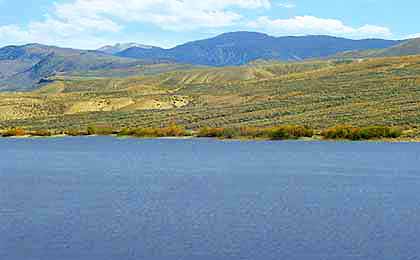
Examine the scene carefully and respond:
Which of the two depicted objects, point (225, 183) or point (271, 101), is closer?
point (225, 183)

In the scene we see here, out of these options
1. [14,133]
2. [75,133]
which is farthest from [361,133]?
[14,133]

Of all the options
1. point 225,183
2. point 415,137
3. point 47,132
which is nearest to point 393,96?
point 415,137

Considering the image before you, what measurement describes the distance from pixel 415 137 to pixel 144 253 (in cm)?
8915

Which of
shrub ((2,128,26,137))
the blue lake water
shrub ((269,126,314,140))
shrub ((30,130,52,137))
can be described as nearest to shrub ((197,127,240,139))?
shrub ((269,126,314,140))

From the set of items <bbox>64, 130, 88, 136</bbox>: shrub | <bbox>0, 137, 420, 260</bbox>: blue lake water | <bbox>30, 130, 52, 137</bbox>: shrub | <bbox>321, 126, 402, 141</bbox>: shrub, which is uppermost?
<bbox>0, 137, 420, 260</bbox>: blue lake water

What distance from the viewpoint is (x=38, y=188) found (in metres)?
61.4

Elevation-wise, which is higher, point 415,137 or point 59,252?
point 59,252

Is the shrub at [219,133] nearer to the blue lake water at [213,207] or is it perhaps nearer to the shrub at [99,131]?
the shrub at [99,131]

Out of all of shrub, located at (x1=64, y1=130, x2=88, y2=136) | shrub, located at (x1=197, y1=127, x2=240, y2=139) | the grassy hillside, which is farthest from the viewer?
shrub, located at (x1=64, y1=130, x2=88, y2=136)

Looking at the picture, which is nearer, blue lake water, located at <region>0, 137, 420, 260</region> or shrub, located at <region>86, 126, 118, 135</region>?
blue lake water, located at <region>0, 137, 420, 260</region>

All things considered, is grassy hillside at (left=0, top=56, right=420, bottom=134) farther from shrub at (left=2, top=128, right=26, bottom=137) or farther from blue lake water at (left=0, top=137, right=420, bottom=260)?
blue lake water at (left=0, top=137, right=420, bottom=260)

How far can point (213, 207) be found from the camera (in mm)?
49281

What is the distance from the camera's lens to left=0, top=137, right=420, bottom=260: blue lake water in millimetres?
35875

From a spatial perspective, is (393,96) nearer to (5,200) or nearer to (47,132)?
(47,132)
